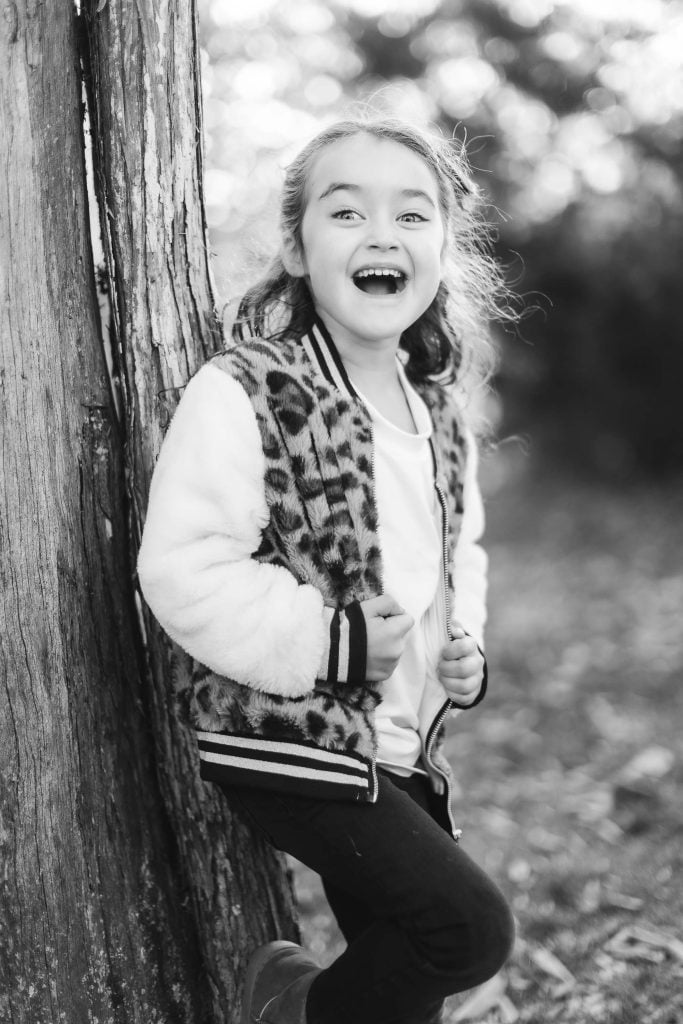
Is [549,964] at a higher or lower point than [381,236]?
lower

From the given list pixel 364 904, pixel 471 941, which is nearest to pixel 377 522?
pixel 471 941

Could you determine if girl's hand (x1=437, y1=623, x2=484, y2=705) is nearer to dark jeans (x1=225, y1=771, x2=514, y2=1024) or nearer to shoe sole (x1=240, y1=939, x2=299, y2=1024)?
dark jeans (x1=225, y1=771, x2=514, y2=1024)

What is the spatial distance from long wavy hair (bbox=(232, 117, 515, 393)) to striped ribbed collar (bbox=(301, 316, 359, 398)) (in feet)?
0.28

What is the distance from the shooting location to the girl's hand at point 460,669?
2.33 meters

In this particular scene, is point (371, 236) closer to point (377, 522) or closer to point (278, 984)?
point (377, 522)

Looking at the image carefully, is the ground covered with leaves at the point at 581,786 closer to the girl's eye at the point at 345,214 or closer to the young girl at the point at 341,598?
the young girl at the point at 341,598

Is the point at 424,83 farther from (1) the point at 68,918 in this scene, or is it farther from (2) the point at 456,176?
(1) the point at 68,918

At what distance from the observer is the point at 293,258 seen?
2.56 metres

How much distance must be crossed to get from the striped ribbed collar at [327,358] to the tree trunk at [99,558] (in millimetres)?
262

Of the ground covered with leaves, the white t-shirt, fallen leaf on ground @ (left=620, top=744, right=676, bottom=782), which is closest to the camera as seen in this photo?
the white t-shirt

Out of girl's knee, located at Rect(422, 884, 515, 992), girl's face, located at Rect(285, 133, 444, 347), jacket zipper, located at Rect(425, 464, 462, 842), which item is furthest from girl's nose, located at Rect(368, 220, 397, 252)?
girl's knee, located at Rect(422, 884, 515, 992)

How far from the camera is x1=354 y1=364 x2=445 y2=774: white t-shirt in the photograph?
7.57ft

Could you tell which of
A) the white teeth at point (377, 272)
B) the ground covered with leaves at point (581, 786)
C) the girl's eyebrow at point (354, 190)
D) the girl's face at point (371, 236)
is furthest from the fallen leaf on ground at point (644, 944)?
the girl's eyebrow at point (354, 190)

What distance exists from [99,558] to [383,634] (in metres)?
0.71
